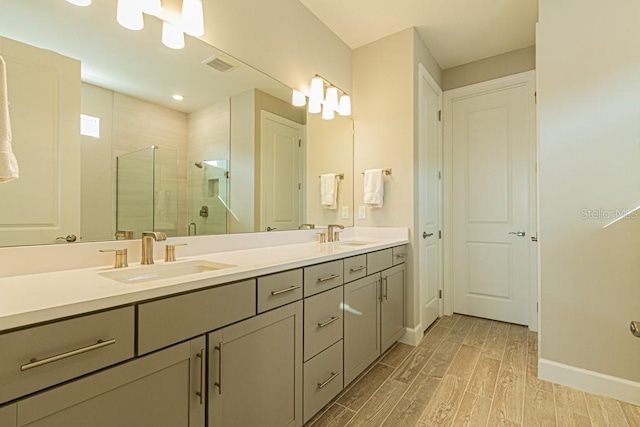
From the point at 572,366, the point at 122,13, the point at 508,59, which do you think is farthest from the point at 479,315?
the point at 122,13

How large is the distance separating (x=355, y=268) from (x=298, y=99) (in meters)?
1.34

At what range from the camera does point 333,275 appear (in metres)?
1.62

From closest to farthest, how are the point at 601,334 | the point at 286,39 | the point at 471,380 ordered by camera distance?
the point at 601,334 < the point at 471,380 < the point at 286,39

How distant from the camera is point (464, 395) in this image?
1.78 m

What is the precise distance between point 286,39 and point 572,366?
2.89m

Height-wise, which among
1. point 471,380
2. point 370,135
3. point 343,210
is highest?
point 370,135

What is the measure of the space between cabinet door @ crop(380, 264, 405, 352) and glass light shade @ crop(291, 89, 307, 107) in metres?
1.41

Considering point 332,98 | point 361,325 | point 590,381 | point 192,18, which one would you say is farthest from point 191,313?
point 590,381

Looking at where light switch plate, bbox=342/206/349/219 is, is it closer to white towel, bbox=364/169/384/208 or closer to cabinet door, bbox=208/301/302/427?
white towel, bbox=364/169/384/208

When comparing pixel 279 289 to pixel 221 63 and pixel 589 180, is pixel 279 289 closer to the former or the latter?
pixel 221 63

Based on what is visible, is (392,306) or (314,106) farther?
(314,106)

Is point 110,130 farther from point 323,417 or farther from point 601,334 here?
point 601,334

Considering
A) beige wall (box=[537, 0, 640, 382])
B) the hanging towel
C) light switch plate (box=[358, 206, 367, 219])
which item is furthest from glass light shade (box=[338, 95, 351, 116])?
the hanging towel

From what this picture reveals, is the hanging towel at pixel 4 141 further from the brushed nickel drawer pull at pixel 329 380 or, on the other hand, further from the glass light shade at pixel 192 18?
the brushed nickel drawer pull at pixel 329 380
